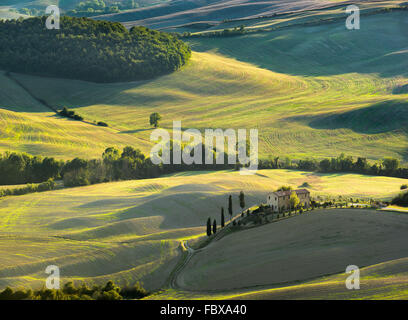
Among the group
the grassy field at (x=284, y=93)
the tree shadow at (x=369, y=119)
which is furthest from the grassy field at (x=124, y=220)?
the tree shadow at (x=369, y=119)

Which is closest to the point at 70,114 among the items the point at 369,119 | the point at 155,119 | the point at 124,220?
the point at 155,119

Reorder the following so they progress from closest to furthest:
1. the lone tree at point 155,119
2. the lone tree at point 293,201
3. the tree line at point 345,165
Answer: the lone tree at point 293,201 → the tree line at point 345,165 → the lone tree at point 155,119

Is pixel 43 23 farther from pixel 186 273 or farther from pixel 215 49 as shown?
pixel 186 273

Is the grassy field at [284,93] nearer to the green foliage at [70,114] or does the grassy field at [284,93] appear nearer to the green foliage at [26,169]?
the green foliage at [70,114]

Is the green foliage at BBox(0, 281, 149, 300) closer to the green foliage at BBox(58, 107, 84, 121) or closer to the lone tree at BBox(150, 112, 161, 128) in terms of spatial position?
the lone tree at BBox(150, 112, 161, 128)

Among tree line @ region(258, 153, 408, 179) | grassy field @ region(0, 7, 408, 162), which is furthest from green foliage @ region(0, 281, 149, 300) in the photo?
grassy field @ region(0, 7, 408, 162)
